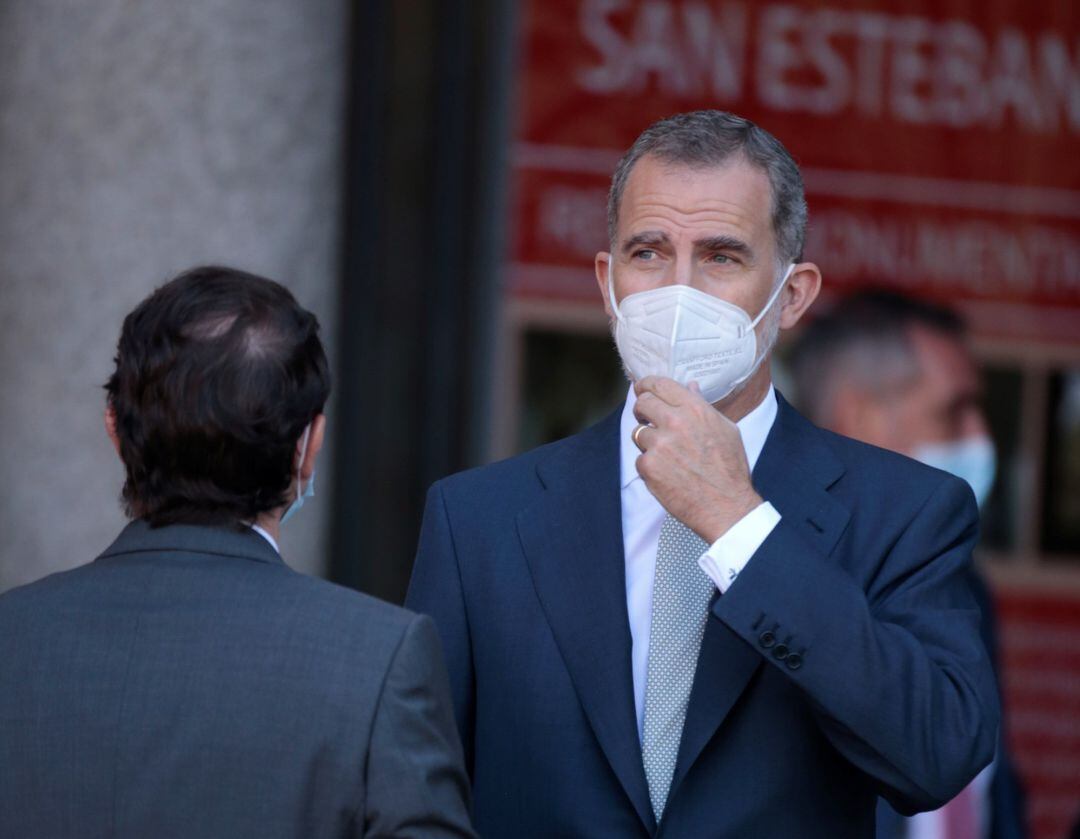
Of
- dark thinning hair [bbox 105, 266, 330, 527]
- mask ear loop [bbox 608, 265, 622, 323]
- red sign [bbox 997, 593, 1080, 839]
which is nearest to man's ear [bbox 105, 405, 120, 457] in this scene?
dark thinning hair [bbox 105, 266, 330, 527]

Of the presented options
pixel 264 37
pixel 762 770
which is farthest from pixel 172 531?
pixel 264 37

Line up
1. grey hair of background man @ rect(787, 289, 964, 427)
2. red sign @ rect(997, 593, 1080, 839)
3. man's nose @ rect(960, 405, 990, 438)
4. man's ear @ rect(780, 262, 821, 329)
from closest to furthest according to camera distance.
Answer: man's ear @ rect(780, 262, 821, 329) → grey hair of background man @ rect(787, 289, 964, 427) → man's nose @ rect(960, 405, 990, 438) → red sign @ rect(997, 593, 1080, 839)

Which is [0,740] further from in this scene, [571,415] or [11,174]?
[571,415]

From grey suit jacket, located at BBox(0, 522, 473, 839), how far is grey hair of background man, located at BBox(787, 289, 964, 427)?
7.77 ft

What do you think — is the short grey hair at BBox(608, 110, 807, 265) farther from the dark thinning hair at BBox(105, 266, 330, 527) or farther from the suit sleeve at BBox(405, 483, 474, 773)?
the dark thinning hair at BBox(105, 266, 330, 527)

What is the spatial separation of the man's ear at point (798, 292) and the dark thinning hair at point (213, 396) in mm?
764

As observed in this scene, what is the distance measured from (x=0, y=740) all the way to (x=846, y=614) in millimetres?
1046

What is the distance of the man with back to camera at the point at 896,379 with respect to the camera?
428cm

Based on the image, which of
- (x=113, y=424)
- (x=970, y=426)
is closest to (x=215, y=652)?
(x=113, y=424)

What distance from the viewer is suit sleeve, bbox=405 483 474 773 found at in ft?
8.18

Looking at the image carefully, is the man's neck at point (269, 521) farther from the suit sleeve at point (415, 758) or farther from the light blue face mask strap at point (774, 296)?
the light blue face mask strap at point (774, 296)

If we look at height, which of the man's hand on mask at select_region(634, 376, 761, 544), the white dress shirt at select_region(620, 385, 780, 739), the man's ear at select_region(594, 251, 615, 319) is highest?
the man's ear at select_region(594, 251, 615, 319)

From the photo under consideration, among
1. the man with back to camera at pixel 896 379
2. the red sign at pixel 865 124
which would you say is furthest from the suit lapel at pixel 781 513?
the red sign at pixel 865 124

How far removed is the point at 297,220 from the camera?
4402 mm
